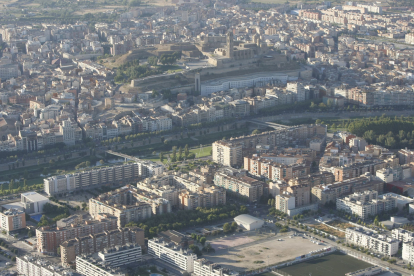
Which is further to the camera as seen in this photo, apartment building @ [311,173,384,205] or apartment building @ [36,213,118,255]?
apartment building @ [311,173,384,205]

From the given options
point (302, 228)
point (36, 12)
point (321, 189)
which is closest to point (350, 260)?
point (302, 228)

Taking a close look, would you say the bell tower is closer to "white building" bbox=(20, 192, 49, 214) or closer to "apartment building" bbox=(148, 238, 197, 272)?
"white building" bbox=(20, 192, 49, 214)

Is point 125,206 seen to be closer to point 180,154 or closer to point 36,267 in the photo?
point 36,267

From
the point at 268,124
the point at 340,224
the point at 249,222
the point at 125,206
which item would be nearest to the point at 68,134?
the point at 268,124

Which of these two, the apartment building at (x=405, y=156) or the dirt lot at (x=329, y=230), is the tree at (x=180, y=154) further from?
the dirt lot at (x=329, y=230)

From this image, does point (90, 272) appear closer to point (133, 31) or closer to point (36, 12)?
point (133, 31)

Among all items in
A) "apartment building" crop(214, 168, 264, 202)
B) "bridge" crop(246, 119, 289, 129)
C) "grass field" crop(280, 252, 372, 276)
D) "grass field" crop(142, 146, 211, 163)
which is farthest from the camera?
"bridge" crop(246, 119, 289, 129)

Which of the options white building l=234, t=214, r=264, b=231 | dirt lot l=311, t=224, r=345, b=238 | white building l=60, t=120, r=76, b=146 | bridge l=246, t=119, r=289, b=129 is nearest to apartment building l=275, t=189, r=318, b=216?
dirt lot l=311, t=224, r=345, b=238
